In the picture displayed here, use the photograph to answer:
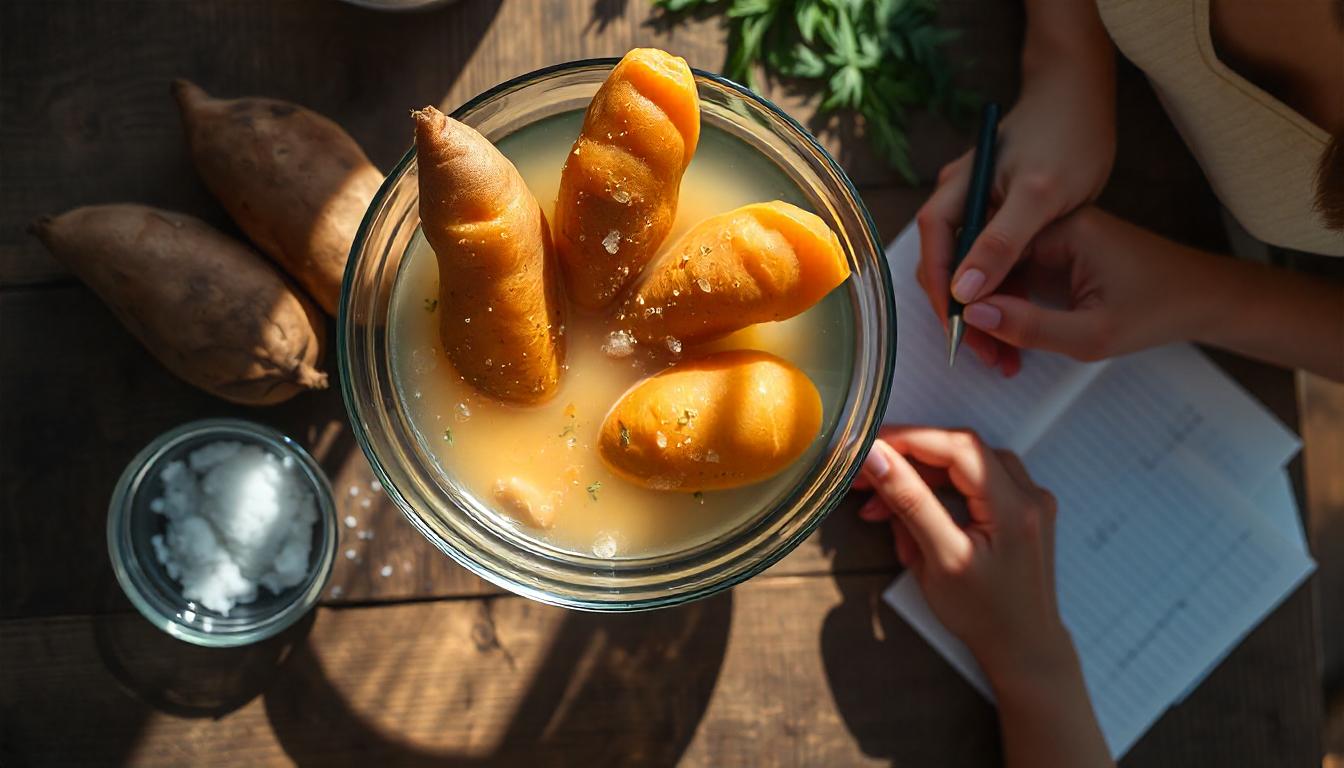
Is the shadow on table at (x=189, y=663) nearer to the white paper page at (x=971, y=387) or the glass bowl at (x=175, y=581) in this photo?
the glass bowl at (x=175, y=581)

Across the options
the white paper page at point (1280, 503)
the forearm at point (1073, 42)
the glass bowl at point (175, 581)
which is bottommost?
the glass bowl at point (175, 581)

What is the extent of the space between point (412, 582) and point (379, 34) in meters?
0.53

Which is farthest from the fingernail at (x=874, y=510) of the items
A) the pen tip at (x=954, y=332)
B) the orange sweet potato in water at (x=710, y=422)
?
the orange sweet potato in water at (x=710, y=422)

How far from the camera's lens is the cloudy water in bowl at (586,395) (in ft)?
2.00

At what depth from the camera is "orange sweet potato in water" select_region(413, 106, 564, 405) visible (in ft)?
1.72

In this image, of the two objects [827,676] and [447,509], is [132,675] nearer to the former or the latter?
[447,509]

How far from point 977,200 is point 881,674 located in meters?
0.46

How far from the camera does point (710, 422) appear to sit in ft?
1.89

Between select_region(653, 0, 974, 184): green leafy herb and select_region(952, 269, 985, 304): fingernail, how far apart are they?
129 mm

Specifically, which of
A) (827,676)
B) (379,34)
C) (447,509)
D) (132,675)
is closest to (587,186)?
(447,509)

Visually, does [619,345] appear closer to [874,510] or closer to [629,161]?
[629,161]

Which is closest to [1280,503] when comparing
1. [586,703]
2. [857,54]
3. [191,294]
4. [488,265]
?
[857,54]

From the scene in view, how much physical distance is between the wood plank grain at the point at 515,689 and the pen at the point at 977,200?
27 cm

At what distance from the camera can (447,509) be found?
0.65 meters
